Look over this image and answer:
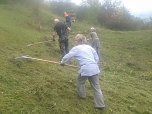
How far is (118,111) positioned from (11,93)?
3699 millimetres

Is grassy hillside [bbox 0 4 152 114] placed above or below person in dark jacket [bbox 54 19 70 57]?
below

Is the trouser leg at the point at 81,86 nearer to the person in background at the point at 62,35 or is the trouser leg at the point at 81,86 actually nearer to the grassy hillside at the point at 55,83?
the grassy hillside at the point at 55,83

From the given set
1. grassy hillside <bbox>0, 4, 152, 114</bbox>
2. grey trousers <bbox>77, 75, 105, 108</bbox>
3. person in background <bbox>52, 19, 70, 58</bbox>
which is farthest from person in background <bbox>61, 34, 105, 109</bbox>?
person in background <bbox>52, 19, 70, 58</bbox>

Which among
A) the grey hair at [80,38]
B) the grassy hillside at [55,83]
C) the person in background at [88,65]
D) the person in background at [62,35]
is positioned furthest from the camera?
the person in background at [62,35]

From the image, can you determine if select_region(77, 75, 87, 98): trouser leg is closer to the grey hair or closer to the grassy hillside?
the grassy hillside

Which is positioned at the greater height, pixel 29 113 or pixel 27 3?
pixel 27 3

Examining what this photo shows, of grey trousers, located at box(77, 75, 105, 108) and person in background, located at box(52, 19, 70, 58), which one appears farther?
person in background, located at box(52, 19, 70, 58)

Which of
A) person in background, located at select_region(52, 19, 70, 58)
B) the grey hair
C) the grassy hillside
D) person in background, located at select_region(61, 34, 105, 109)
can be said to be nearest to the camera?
person in background, located at select_region(61, 34, 105, 109)

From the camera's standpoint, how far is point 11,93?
12.4 meters

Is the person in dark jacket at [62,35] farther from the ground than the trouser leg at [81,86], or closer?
farther from the ground

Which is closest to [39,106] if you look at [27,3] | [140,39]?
[140,39]

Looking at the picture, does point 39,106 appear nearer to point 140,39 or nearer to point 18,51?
point 18,51

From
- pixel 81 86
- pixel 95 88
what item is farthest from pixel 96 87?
pixel 81 86

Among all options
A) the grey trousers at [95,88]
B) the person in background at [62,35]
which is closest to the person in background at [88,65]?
the grey trousers at [95,88]
